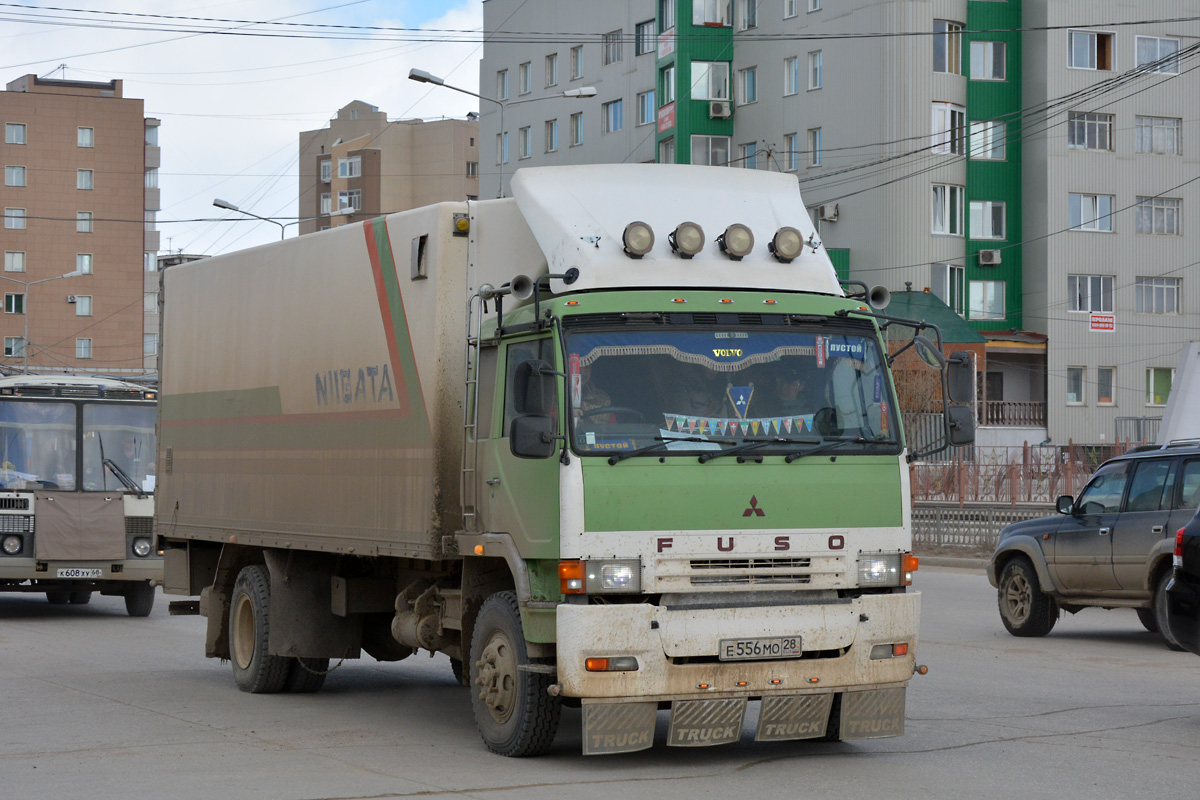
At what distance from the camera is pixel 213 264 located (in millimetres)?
13117

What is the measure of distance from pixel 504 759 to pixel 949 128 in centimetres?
4969

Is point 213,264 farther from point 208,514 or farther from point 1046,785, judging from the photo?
point 1046,785

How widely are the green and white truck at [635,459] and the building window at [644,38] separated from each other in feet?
182

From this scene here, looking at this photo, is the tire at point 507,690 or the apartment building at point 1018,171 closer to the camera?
the tire at point 507,690

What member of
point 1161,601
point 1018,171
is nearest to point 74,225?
point 1018,171

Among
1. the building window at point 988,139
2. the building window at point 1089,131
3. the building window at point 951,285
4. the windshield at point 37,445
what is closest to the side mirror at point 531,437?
the windshield at point 37,445

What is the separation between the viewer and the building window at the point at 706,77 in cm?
6056

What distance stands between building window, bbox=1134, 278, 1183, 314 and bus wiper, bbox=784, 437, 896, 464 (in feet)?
169

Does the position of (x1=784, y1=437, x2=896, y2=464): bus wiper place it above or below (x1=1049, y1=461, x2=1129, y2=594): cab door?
above

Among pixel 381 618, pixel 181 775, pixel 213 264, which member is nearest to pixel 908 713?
pixel 381 618

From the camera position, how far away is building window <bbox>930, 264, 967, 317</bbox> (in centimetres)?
5594

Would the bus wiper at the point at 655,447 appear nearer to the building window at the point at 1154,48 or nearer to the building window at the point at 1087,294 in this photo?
the building window at the point at 1087,294

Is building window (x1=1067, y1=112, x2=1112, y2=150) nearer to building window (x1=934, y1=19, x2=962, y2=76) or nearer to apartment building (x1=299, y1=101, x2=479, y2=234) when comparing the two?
building window (x1=934, y1=19, x2=962, y2=76)

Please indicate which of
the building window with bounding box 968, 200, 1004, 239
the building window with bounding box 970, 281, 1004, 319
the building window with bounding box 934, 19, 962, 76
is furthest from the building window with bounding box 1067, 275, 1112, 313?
the building window with bounding box 934, 19, 962, 76
